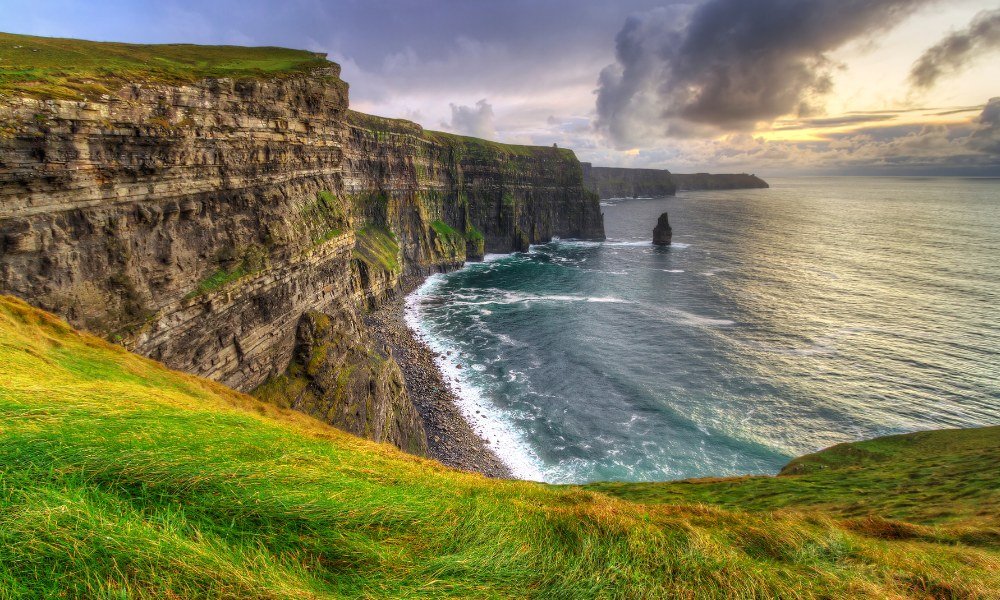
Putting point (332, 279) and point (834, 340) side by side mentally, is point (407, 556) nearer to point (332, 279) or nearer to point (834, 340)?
point (332, 279)

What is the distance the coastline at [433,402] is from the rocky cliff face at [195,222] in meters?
4.55

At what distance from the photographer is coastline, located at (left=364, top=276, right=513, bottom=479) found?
32.8m

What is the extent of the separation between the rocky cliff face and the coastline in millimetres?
4547

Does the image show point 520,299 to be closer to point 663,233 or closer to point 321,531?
point 663,233

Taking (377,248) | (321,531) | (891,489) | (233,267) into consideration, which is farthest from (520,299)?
(321,531)

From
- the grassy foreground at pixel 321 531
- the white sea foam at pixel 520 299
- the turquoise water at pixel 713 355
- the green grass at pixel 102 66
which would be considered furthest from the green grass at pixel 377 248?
the grassy foreground at pixel 321 531

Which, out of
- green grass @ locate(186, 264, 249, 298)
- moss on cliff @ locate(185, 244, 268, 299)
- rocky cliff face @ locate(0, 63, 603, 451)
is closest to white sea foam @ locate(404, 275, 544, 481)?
rocky cliff face @ locate(0, 63, 603, 451)

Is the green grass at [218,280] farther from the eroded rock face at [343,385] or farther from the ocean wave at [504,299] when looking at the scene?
the ocean wave at [504,299]

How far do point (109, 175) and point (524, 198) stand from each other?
122 meters

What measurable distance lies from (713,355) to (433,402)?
33117mm

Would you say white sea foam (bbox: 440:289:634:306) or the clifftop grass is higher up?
the clifftop grass

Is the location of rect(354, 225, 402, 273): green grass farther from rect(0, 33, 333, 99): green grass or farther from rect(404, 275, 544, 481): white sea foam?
rect(0, 33, 333, 99): green grass

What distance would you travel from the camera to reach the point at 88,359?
41.0 ft

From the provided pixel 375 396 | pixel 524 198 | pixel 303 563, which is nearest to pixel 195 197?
pixel 375 396
